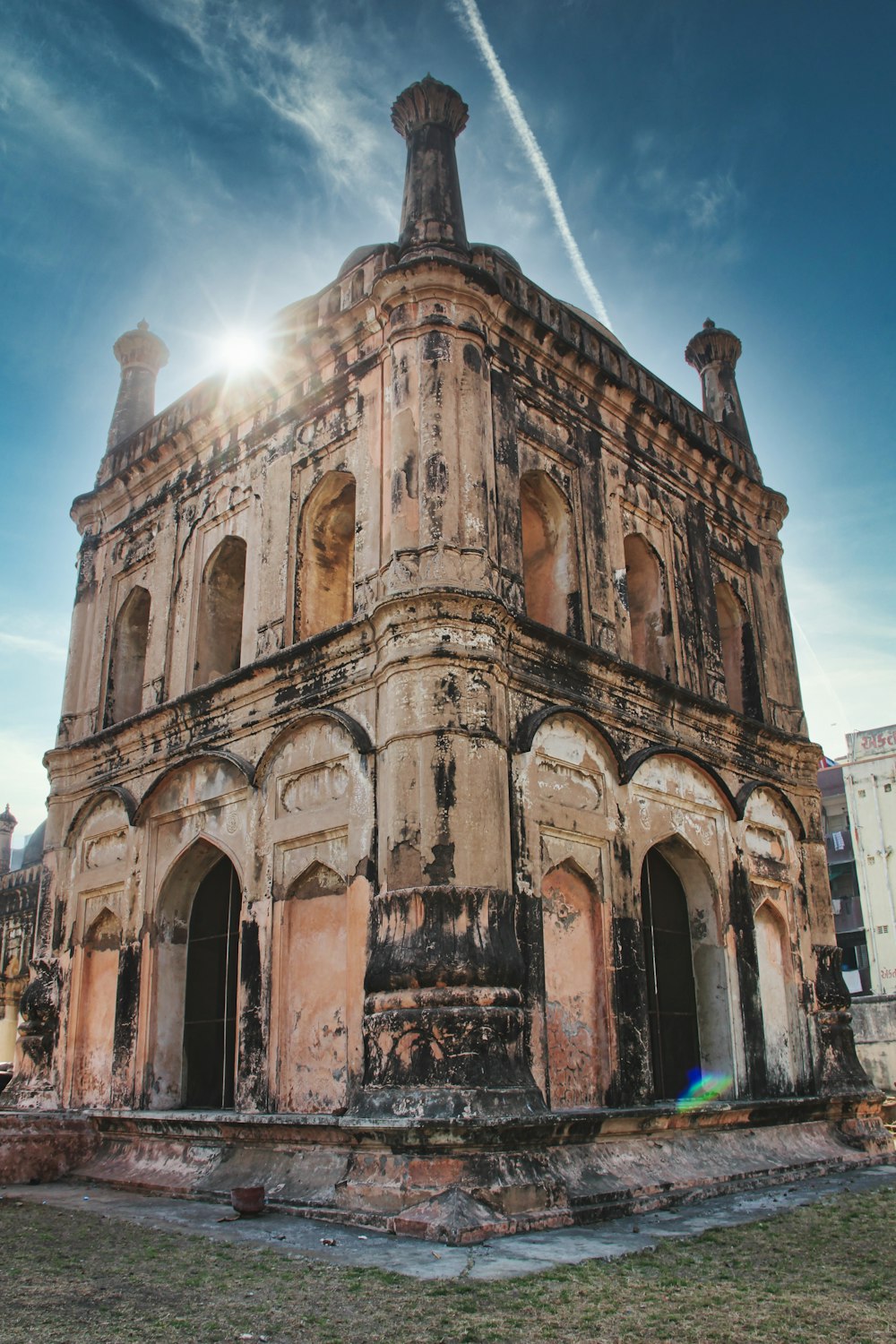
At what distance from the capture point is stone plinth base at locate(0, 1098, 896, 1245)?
664 centimetres

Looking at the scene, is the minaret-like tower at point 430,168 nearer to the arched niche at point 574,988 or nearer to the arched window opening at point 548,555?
the arched window opening at point 548,555

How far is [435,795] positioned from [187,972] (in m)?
4.34

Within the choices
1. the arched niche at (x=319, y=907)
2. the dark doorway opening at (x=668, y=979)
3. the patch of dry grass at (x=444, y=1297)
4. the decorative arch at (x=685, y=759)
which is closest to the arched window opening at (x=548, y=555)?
the decorative arch at (x=685, y=759)

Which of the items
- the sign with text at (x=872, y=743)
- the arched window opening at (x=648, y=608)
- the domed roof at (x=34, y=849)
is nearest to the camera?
the arched window opening at (x=648, y=608)

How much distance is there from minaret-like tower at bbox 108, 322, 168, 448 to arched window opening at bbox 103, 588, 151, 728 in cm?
304

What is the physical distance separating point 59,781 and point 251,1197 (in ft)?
22.3

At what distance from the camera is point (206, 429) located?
12.5 meters

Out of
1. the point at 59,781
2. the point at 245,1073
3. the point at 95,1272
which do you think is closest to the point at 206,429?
the point at 59,781

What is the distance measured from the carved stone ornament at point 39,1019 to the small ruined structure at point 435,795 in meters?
0.06

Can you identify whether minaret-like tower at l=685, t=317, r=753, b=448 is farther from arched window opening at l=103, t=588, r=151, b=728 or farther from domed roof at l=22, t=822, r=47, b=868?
domed roof at l=22, t=822, r=47, b=868

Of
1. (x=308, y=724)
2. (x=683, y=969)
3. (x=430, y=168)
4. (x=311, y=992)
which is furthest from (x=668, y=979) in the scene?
(x=430, y=168)

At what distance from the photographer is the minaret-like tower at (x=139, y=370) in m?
15.0

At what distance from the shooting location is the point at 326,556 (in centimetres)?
1092

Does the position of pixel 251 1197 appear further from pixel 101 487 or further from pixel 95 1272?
pixel 101 487
